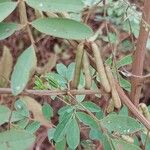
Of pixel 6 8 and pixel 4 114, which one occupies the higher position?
pixel 6 8

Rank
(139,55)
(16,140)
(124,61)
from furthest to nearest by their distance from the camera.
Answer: (124,61)
(139,55)
(16,140)

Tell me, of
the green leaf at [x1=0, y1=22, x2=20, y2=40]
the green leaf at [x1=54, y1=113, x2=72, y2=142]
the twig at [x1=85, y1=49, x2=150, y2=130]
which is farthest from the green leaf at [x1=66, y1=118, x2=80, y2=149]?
the green leaf at [x1=0, y1=22, x2=20, y2=40]

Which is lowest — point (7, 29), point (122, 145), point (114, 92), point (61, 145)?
point (61, 145)

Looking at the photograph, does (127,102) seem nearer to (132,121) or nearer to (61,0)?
(132,121)

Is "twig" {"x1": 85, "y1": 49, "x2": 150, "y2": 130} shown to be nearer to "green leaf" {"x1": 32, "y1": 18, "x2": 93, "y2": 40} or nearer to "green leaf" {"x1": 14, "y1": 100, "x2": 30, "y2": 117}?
"green leaf" {"x1": 32, "y1": 18, "x2": 93, "y2": 40}

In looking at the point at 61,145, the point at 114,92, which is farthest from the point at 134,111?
the point at 61,145

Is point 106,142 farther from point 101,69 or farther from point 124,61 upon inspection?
point 124,61
